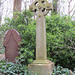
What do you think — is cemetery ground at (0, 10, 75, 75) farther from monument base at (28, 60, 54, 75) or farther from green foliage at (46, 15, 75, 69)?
monument base at (28, 60, 54, 75)

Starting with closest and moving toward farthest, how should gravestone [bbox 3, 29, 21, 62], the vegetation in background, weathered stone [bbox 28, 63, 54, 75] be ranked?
weathered stone [bbox 28, 63, 54, 75] < the vegetation in background < gravestone [bbox 3, 29, 21, 62]

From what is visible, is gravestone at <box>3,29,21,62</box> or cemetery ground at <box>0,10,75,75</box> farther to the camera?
gravestone at <box>3,29,21,62</box>

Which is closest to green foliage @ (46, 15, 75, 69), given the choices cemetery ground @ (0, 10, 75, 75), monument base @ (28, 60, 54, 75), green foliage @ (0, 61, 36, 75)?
cemetery ground @ (0, 10, 75, 75)

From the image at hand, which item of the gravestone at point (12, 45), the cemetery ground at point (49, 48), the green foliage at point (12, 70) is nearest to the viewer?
the green foliage at point (12, 70)

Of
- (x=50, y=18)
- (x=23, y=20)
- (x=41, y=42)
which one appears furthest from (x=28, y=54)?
(x=50, y=18)

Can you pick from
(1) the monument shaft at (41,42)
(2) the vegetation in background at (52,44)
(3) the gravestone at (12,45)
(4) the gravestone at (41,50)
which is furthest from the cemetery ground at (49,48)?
(1) the monument shaft at (41,42)

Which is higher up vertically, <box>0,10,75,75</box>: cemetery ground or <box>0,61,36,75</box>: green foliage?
<box>0,10,75,75</box>: cemetery ground

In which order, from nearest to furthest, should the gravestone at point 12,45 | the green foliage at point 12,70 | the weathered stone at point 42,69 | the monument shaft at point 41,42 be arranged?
1. the weathered stone at point 42,69
2. the green foliage at point 12,70
3. the monument shaft at point 41,42
4. the gravestone at point 12,45

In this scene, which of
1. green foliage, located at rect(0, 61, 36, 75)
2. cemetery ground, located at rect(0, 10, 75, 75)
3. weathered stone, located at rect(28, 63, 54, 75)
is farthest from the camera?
cemetery ground, located at rect(0, 10, 75, 75)

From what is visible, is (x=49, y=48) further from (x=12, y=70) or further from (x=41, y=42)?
(x=12, y=70)

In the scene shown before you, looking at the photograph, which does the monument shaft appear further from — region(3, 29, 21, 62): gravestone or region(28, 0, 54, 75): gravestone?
region(3, 29, 21, 62): gravestone

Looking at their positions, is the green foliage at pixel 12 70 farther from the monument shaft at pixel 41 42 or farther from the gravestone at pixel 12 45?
the gravestone at pixel 12 45

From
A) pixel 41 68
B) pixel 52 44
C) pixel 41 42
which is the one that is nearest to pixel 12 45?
pixel 41 42

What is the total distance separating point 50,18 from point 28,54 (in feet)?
9.05
